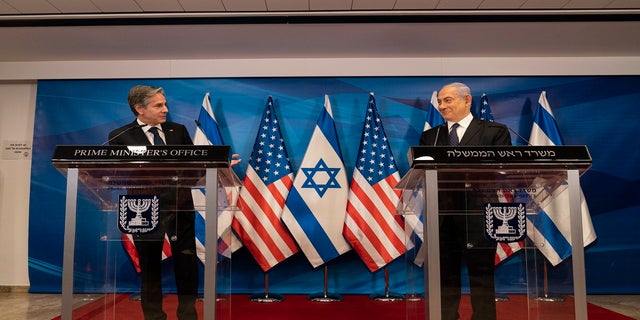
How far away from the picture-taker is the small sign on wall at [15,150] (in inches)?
221

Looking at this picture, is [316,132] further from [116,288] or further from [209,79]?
[116,288]

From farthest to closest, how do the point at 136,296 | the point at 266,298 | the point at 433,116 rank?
the point at 433,116 → the point at 266,298 → the point at 136,296

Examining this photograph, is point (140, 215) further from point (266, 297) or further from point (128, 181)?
point (266, 297)

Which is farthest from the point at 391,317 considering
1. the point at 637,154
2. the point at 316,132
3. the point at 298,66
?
the point at 637,154

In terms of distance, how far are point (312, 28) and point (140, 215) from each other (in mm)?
3139

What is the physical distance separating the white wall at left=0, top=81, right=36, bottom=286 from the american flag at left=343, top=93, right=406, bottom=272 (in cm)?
341

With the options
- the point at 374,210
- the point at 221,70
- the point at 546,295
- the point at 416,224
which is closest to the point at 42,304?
the point at 221,70

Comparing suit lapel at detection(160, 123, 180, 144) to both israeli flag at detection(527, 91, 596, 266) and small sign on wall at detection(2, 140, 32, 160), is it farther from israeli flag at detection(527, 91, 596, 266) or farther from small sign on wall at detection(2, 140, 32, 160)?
small sign on wall at detection(2, 140, 32, 160)

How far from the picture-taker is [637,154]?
213 inches

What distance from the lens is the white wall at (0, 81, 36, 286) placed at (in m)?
5.48

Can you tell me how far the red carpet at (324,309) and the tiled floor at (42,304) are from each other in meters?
0.26

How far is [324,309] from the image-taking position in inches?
171

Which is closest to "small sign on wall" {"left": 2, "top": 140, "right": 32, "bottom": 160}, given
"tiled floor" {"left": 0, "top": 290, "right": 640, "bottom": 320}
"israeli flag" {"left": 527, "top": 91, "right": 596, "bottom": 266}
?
"tiled floor" {"left": 0, "top": 290, "right": 640, "bottom": 320}

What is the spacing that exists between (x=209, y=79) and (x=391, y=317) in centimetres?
308
